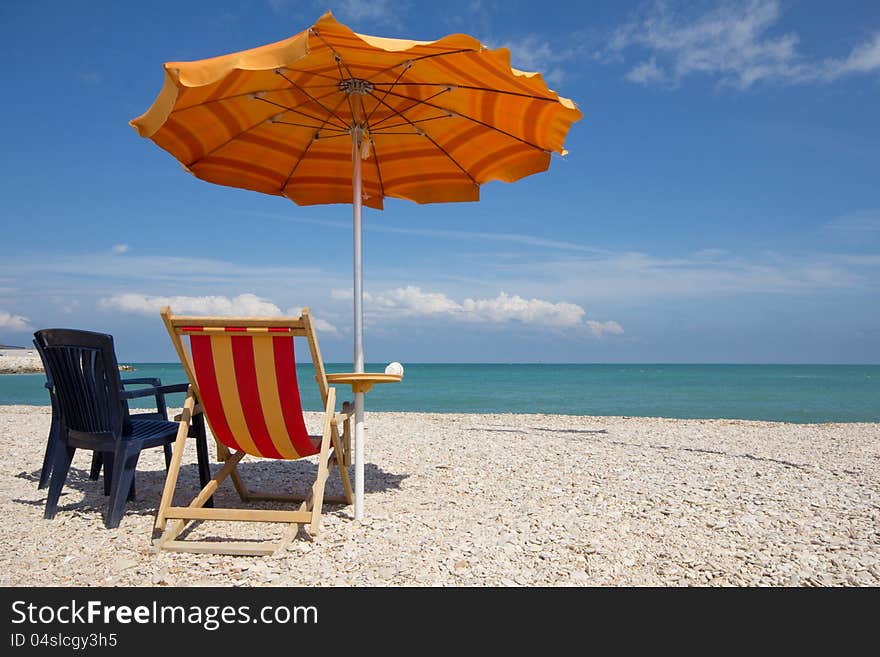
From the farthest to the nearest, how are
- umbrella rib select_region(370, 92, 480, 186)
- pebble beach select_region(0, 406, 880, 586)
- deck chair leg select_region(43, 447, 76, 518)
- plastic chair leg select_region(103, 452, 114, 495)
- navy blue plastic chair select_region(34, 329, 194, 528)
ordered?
umbrella rib select_region(370, 92, 480, 186), plastic chair leg select_region(103, 452, 114, 495), deck chair leg select_region(43, 447, 76, 518), navy blue plastic chair select_region(34, 329, 194, 528), pebble beach select_region(0, 406, 880, 586)

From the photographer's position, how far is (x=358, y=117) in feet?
14.2

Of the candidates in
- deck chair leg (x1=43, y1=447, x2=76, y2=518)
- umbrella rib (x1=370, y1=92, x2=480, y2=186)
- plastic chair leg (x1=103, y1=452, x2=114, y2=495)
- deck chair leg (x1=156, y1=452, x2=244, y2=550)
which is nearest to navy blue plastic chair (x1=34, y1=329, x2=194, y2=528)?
deck chair leg (x1=43, y1=447, x2=76, y2=518)

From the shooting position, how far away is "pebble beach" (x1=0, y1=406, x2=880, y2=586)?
112 inches

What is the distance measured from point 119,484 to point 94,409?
0.45 m

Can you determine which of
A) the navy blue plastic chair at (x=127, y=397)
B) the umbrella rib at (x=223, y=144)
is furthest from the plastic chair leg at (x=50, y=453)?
the umbrella rib at (x=223, y=144)

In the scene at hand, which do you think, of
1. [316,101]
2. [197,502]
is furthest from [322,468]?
[316,101]

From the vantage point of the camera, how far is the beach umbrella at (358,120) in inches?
129

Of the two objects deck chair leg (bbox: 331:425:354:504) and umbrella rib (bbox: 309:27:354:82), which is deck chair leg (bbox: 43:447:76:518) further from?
umbrella rib (bbox: 309:27:354:82)

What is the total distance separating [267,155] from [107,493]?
2.70 metres

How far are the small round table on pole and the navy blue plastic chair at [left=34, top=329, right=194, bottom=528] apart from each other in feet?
3.16

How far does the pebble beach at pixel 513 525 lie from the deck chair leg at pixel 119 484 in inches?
3.4

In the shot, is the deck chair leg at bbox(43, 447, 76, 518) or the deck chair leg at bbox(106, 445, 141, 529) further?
the deck chair leg at bbox(43, 447, 76, 518)
